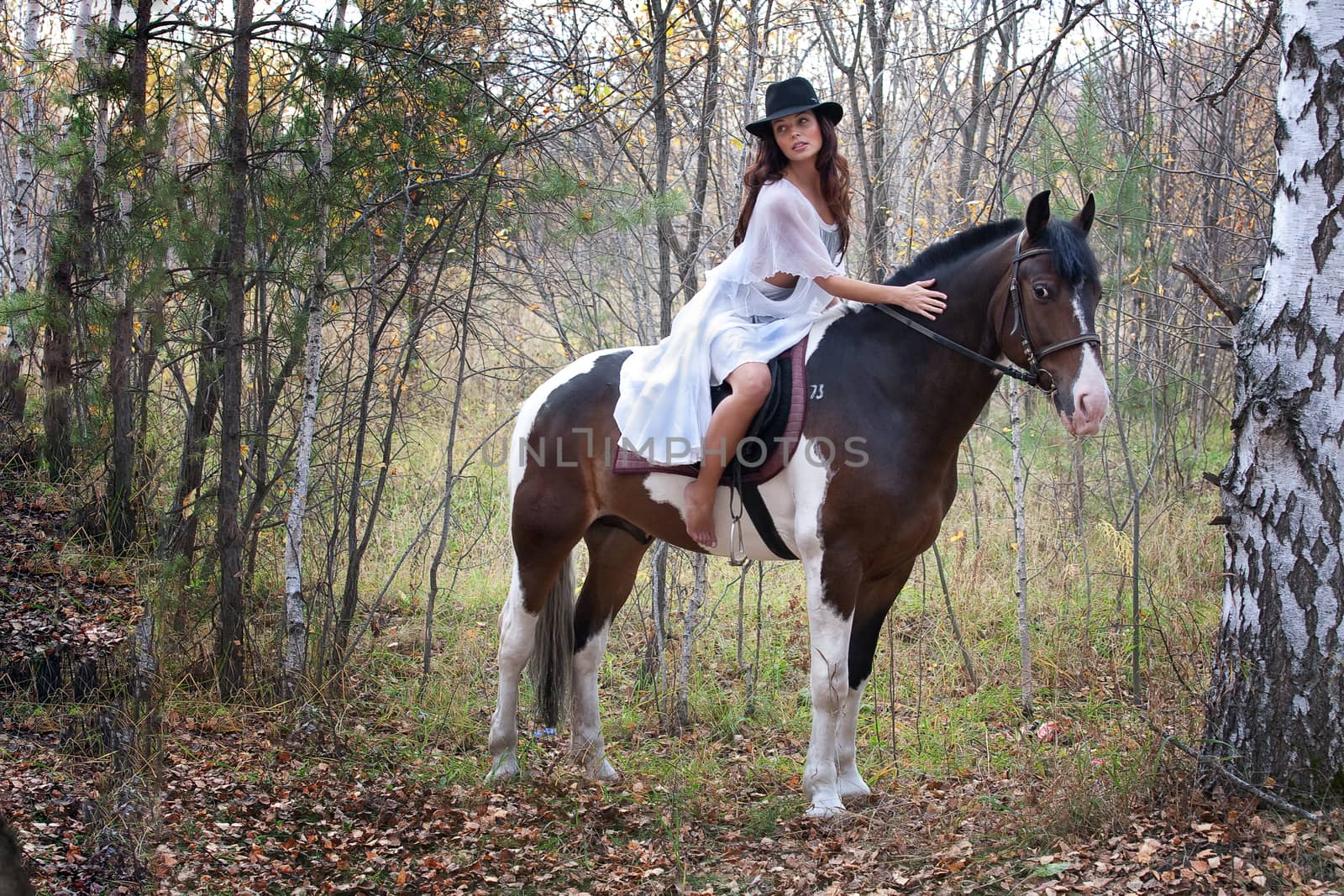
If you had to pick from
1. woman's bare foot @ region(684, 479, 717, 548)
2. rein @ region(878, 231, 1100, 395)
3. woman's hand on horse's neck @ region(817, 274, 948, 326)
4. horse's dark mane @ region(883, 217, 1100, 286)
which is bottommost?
woman's bare foot @ region(684, 479, 717, 548)

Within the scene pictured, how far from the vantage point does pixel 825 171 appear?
13.3 ft

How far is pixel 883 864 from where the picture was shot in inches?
137

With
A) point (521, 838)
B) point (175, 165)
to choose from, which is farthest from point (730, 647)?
point (175, 165)

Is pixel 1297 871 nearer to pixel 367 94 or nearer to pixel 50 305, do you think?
pixel 367 94

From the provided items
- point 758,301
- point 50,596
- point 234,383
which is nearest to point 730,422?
point 758,301

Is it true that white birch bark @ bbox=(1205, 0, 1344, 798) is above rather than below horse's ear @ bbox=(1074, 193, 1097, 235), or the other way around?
below

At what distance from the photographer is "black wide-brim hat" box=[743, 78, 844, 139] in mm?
3879

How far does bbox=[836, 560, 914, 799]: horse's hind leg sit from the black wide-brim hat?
189 cm

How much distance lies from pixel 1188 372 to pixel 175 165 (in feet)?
26.4

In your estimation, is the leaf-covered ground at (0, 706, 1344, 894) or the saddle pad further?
the saddle pad

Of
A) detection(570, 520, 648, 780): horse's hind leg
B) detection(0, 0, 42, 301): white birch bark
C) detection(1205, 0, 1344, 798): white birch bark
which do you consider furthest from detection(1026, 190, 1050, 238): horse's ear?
detection(0, 0, 42, 301): white birch bark

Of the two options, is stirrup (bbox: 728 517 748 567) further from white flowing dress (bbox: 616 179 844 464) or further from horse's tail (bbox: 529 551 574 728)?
horse's tail (bbox: 529 551 574 728)

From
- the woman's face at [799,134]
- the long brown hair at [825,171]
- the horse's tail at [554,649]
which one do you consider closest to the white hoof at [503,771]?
the horse's tail at [554,649]

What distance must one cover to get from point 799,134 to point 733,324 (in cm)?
79
